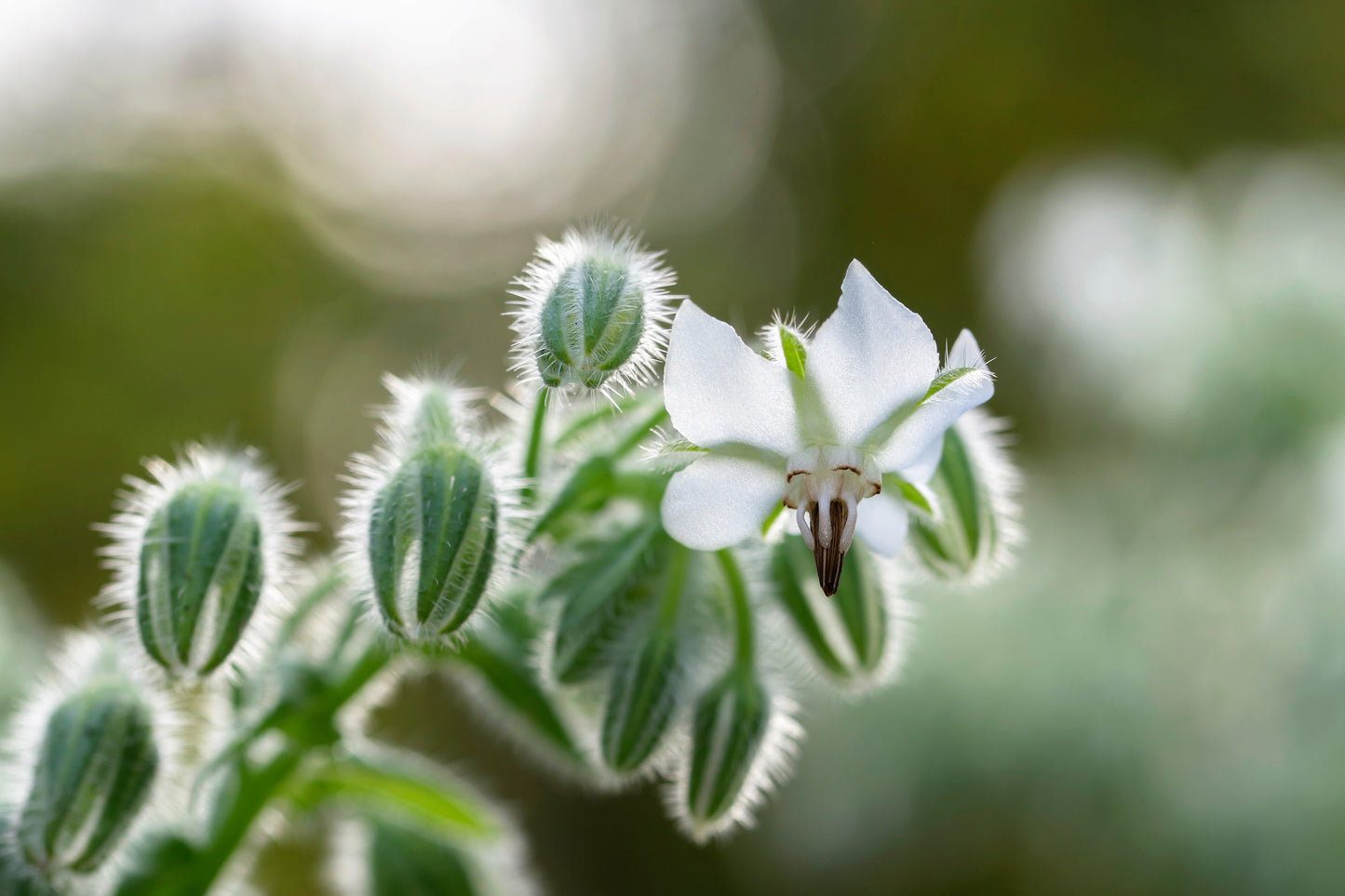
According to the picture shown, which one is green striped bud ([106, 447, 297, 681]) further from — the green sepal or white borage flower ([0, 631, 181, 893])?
the green sepal

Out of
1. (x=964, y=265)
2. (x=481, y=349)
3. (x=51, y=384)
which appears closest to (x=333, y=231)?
(x=481, y=349)

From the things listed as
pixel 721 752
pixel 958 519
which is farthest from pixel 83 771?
pixel 958 519

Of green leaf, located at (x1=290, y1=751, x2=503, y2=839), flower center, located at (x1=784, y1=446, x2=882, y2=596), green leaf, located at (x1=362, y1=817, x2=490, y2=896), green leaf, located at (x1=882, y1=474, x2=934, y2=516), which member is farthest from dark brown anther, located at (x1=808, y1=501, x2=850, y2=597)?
green leaf, located at (x1=362, y1=817, x2=490, y2=896)

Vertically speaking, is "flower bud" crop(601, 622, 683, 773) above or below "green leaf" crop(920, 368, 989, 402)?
below

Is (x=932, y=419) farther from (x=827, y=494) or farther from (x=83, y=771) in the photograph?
(x=83, y=771)

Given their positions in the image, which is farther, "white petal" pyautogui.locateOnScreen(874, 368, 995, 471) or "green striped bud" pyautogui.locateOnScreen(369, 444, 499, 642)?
"green striped bud" pyautogui.locateOnScreen(369, 444, 499, 642)

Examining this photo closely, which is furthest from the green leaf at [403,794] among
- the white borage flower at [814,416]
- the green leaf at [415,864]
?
the white borage flower at [814,416]

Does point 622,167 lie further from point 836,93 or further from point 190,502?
point 190,502
